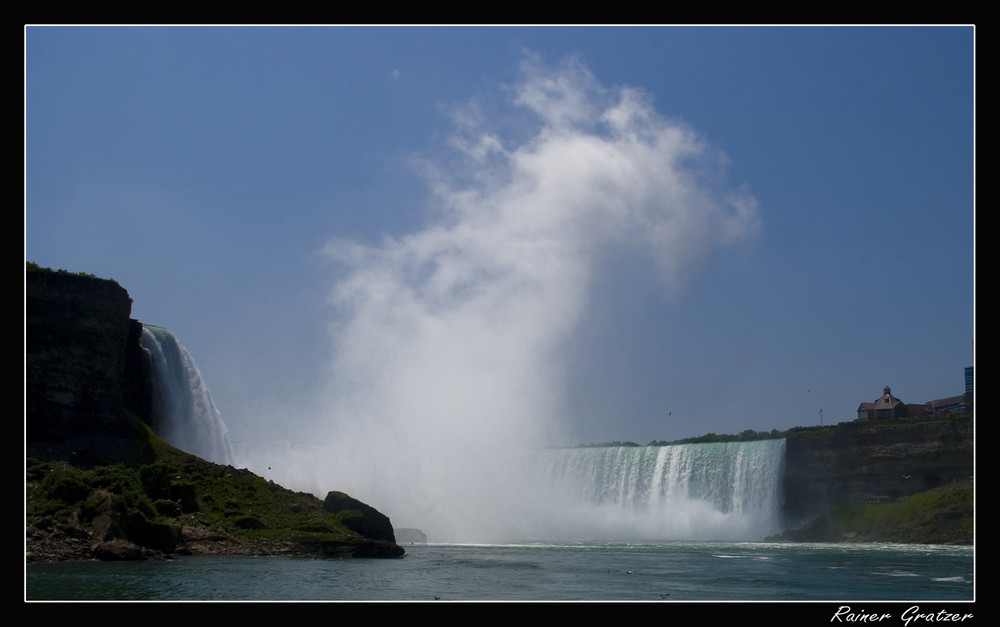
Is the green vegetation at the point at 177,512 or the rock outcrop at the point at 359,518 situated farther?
the rock outcrop at the point at 359,518

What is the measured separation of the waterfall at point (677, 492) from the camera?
79.2 m

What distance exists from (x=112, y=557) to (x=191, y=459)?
58.3ft

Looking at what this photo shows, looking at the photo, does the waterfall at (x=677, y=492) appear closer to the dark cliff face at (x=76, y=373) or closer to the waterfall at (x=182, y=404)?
the waterfall at (x=182, y=404)

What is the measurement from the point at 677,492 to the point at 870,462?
56.0 feet

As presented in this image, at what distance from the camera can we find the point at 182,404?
68.1 metres

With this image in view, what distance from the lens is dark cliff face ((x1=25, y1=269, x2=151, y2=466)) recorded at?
54031 mm

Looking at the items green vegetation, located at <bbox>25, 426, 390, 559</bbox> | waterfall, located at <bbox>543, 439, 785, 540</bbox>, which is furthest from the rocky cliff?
waterfall, located at <bbox>543, 439, 785, 540</bbox>

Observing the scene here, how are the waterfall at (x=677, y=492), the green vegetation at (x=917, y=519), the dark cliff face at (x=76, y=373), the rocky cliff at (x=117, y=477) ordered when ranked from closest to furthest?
the rocky cliff at (x=117, y=477) → the dark cliff face at (x=76, y=373) → the green vegetation at (x=917, y=519) → the waterfall at (x=677, y=492)
